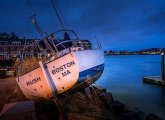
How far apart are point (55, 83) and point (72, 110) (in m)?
1.41

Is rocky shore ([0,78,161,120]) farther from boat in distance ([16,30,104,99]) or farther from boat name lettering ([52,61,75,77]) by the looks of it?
boat name lettering ([52,61,75,77])

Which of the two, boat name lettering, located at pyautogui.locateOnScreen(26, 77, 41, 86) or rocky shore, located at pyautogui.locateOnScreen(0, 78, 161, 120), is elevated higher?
boat name lettering, located at pyautogui.locateOnScreen(26, 77, 41, 86)

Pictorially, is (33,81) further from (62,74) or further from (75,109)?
(75,109)

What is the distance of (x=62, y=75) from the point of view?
8047mm

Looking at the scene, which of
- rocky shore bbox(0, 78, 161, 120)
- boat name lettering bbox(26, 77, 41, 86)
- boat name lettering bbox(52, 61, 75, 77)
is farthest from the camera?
boat name lettering bbox(26, 77, 41, 86)

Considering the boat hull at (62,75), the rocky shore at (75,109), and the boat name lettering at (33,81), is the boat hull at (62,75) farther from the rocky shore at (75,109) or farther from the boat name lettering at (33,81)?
the rocky shore at (75,109)

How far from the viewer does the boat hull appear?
789 centimetres

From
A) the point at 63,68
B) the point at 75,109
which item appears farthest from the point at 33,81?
the point at 75,109

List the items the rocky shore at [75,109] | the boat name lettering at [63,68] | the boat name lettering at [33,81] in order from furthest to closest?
the boat name lettering at [33,81]
the boat name lettering at [63,68]
the rocky shore at [75,109]

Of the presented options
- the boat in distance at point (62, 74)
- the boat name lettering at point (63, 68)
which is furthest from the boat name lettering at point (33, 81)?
the boat name lettering at point (63, 68)

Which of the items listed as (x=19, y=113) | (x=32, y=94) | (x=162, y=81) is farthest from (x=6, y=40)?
(x=19, y=113)

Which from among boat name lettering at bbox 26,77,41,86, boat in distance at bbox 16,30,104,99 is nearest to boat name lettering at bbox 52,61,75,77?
boat in distance at bbox 16,30,104,99

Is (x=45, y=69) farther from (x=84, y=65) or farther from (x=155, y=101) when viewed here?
(x=155, y=101)

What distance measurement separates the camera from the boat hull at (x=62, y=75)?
7.89m
